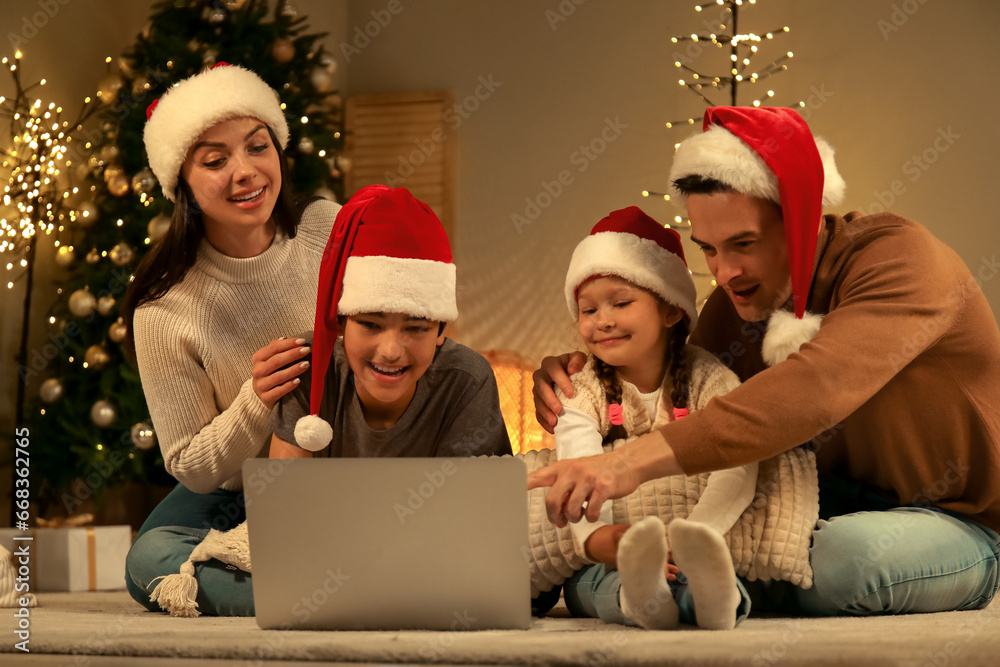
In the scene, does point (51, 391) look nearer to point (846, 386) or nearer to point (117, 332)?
point (117, 332)

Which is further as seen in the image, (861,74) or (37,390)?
(861,74)

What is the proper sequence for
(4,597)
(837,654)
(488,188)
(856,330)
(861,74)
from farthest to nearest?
(488,188)
(861,74)
(4,597)
(856,330)
(837,654)

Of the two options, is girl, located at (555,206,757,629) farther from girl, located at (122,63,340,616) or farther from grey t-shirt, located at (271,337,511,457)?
girl, located at (122,63,340,616)

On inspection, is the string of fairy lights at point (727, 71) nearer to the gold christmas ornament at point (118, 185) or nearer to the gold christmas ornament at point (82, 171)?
the gold christmas ornament at point (118, 185)

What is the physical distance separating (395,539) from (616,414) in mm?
572

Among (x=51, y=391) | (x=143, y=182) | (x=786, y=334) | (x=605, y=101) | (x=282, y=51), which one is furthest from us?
(x=605, y=101)

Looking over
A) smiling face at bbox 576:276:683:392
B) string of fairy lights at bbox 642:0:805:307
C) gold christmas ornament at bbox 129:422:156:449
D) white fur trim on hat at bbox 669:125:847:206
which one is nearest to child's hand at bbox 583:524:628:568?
smiling face at bbox 576:276:683:392

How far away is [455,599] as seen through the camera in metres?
1.31

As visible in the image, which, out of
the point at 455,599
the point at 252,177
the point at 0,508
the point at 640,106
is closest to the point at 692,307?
the point at 455,599

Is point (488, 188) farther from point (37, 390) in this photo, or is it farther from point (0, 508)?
point (0, 508)

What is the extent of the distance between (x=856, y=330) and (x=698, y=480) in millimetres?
360

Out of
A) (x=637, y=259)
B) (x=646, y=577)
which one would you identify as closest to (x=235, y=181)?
(x=637, y=259)

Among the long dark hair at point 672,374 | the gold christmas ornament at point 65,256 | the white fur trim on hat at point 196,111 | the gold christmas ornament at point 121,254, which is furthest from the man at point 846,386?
the gold christmas ornament at point 65,256

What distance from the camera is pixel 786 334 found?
1.58 metres
